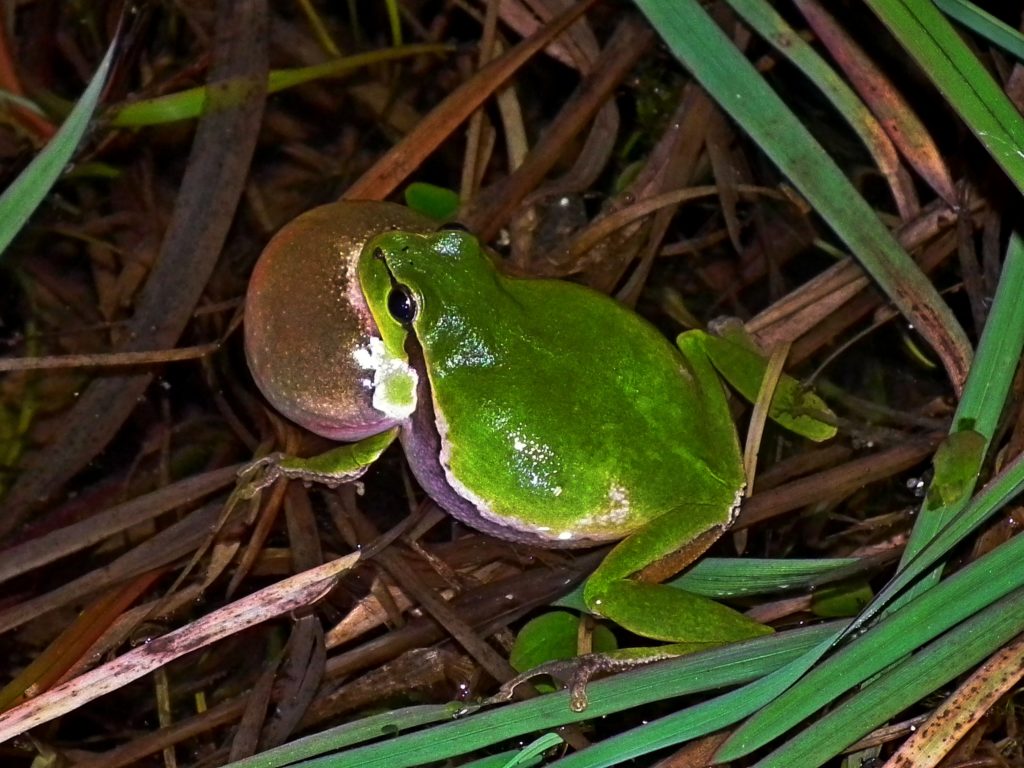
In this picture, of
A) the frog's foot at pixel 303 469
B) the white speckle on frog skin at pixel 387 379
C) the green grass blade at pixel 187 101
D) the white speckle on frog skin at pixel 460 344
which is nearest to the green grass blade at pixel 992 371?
the white speckle on frog skin at pixel 460 344

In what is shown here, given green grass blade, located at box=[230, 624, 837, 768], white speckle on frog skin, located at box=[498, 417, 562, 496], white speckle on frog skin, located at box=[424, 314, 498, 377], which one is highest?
white speckle on frog skin, located at box=[424, 314, 498, 377]

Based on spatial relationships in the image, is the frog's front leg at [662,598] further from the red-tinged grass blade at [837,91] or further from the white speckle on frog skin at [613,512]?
the red-tinged grass blade at [837,91]

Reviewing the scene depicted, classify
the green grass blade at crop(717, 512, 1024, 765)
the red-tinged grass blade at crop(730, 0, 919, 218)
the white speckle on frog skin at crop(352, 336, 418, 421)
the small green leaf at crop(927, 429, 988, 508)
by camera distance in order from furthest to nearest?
the red-tinged grass blade at crop(730, 0, 919, 218), the white speckle on frog skin at crop(352, 336, 418, 421), the small green leaf at crop(927, 429, 988, 508), the green grass blade at crop(717, 512, 1024, 765)

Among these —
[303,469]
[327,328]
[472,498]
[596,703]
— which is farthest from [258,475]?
[596,703]

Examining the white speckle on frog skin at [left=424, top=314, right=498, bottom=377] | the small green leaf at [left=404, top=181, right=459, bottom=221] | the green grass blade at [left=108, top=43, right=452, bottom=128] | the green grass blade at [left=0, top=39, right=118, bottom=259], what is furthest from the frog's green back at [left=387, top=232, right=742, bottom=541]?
the green grass blade at [left=108, top=43, right=452, bottom=128]

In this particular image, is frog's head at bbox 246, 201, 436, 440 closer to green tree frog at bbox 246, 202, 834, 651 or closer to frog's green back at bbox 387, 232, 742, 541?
green tree frog at bbox 246, 202, 834, 651

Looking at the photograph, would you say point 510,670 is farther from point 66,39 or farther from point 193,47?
point 66,39

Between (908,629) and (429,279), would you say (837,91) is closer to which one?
(429,279)
